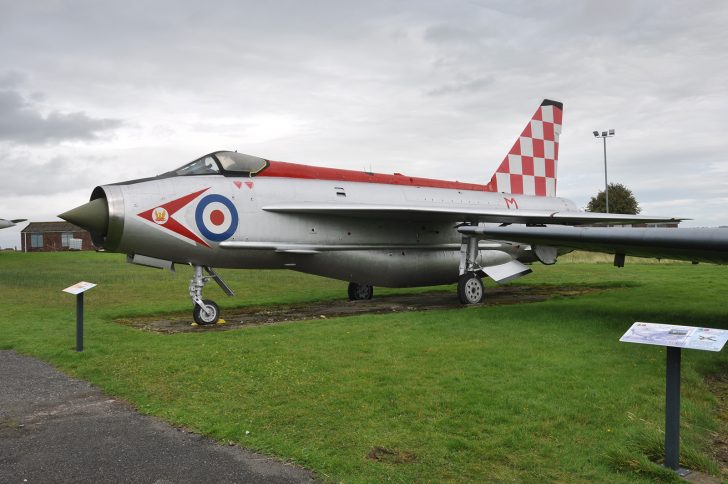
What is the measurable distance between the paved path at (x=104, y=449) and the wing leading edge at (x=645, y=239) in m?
5.92

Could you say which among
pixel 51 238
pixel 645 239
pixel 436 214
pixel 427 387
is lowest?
pixel 427 387

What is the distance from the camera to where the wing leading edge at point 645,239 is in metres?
7.03

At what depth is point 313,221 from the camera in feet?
37.8

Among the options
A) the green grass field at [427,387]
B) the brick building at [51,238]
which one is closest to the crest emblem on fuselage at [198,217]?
the green grass field at [427,387]

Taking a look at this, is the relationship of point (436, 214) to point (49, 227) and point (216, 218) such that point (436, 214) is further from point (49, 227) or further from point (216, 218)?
point (49, 227)

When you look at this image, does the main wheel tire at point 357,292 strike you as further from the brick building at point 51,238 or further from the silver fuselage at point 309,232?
the brick building at point 51,238

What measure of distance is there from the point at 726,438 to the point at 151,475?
4321 mm

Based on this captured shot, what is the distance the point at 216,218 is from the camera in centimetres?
1024

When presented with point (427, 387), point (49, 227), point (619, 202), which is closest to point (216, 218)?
point (427, 387)

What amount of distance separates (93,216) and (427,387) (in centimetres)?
650

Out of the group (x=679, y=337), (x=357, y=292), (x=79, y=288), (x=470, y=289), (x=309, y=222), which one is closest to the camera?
(x=679, y=337)

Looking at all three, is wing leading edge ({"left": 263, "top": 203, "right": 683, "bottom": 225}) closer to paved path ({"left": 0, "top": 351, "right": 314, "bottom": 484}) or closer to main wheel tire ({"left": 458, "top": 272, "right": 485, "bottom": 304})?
main wheel tire ({"left": 458, "top": 272, "right": 485, "bottom": 304})

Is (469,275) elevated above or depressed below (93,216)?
below

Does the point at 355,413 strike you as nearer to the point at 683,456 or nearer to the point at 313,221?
the point at 683,456
